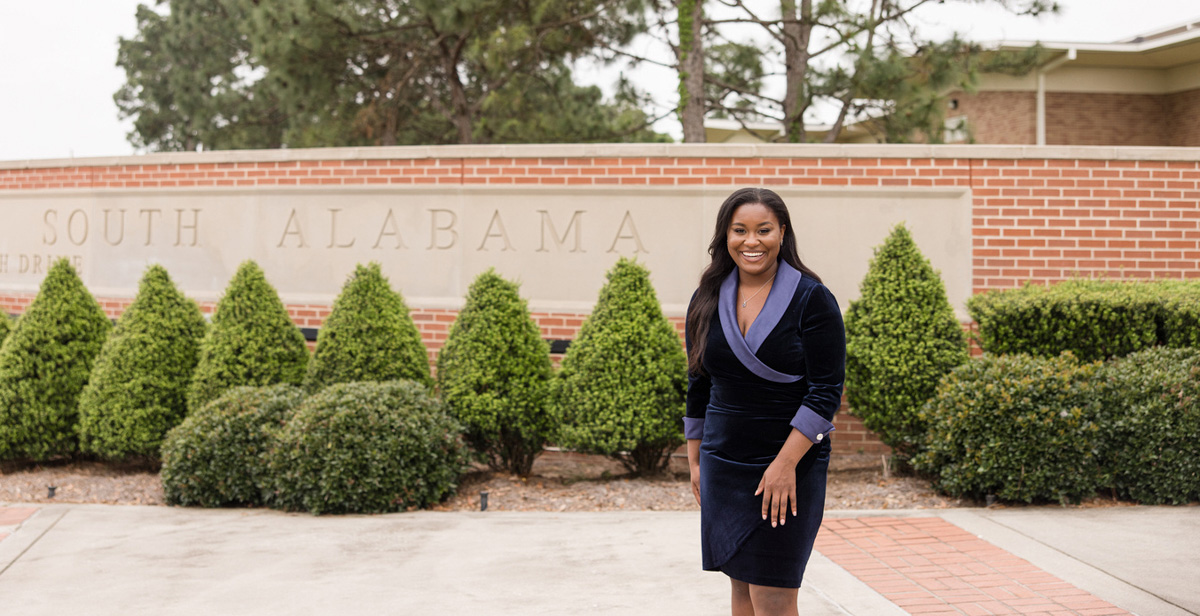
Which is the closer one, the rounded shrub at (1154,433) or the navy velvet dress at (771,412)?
the navy velvet dress at (771,412)

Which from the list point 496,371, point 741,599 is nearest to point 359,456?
point 496,371

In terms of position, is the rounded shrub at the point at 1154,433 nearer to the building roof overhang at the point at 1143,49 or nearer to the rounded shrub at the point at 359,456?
the rounded shrub at the point at 359,456

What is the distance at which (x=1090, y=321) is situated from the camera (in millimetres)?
6145

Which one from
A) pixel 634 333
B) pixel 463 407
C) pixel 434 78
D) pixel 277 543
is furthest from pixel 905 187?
pixel 434 78

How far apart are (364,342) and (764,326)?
4.52 metres

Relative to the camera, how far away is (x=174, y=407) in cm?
709

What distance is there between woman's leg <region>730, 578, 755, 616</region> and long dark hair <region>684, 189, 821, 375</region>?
616mm

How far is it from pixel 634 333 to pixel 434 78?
13.4m

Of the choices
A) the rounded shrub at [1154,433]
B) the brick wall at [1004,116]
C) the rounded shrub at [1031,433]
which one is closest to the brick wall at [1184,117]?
the brick wall at [1004,116]

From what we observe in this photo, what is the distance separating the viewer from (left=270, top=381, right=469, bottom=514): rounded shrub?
223 inches

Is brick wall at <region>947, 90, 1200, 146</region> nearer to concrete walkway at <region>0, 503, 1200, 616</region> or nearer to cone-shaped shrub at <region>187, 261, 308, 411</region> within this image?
concrete walkway at <region>0, 503, 1200, 616</region>

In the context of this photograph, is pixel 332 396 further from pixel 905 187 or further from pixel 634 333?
pixel 905 187

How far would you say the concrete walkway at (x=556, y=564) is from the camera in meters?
3.96

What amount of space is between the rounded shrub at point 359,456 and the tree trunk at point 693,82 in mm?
7752
